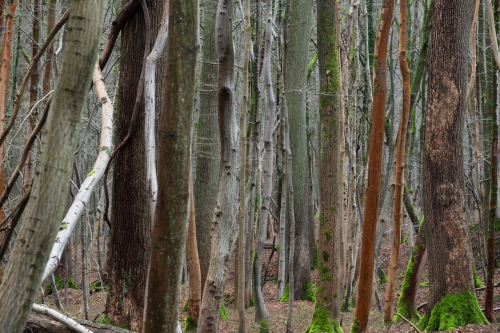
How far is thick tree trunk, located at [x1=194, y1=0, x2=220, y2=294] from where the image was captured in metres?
11.7

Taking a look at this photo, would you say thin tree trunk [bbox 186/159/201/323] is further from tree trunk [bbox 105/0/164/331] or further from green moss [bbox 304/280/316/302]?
green moss [bbox 304/280/316/302]

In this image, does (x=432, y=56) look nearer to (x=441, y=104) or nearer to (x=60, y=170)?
(x=441, y=104)

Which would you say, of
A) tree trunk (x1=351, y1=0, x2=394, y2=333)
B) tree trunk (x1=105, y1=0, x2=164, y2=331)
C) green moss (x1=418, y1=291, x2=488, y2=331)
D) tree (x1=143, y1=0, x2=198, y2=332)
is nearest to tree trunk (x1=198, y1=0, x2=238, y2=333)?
tree trunk (x1=105, y1=0, x2=164, y2=331)

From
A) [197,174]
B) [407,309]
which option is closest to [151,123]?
[407,309]

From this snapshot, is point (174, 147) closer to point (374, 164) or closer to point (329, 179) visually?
point (374, 164)

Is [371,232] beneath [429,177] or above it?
beneath

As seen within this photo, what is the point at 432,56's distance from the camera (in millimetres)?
8391

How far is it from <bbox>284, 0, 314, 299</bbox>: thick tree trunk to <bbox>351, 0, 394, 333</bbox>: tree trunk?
9.81 meters

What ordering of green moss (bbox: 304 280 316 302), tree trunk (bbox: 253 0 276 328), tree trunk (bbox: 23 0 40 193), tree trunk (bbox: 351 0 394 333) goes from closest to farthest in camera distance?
1. tree trunk (bbox: 351 0 394 333)
2. tree trunk (bbox: 23 0 40 193)
3. tree trunk (bbox: 253 0 276 328)
4. green moss (bbox: 304 280 316 302)

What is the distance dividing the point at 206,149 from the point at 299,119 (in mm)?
3963

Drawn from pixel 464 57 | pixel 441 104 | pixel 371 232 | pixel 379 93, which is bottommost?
pixel 371 232

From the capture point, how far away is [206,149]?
11773 mm

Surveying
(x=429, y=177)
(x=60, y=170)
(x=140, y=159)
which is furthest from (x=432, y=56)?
(x=60, y=170)

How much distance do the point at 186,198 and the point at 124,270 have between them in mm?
2966
